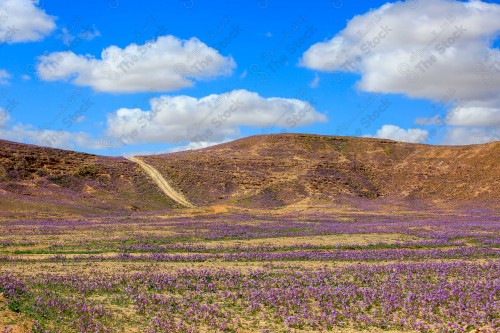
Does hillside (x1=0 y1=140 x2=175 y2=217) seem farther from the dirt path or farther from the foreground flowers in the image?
the foreground flowers

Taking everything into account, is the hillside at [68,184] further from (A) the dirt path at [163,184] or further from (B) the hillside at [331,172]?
(B) the hillside at [331,172]

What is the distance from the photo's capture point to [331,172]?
113m

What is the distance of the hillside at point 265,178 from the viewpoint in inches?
3061

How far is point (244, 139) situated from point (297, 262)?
127679 mm

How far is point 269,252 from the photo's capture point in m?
26.9

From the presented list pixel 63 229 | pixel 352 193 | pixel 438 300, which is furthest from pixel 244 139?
pixel 438 300

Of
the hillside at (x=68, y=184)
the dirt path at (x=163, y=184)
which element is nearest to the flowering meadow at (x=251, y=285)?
the hillside at (x=68, y=184)

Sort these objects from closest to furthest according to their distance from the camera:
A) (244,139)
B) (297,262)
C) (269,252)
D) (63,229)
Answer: (297,262) < (269,252) < (63,229) < (244,139)

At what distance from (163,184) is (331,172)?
4127 centimetres

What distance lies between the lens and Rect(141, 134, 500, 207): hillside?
93.1 m

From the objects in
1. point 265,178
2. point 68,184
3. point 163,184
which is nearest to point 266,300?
point 68,184

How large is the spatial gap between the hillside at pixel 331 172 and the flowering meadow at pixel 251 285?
176 ft

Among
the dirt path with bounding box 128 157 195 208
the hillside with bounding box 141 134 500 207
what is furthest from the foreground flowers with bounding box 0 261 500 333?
the dirt path with bounding box 128 157 195 208

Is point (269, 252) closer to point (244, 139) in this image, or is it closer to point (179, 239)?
point (179, 239)
